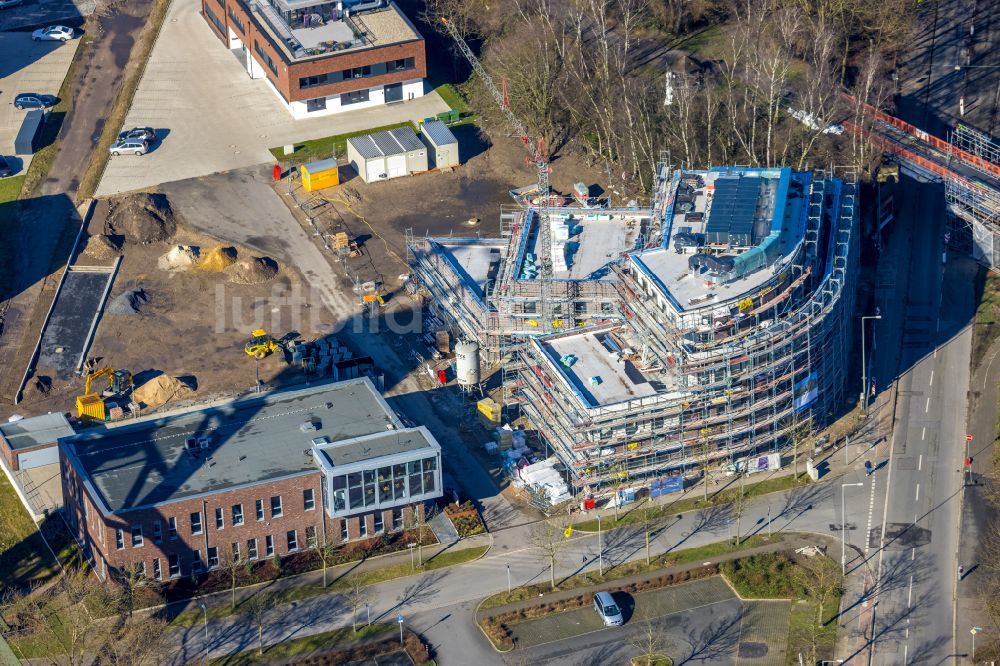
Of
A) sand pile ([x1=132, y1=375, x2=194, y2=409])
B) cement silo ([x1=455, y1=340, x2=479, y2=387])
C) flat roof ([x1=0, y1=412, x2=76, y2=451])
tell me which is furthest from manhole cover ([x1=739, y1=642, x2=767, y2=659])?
flat roof ([x1=0, y1=412, x2=76, y2=451])

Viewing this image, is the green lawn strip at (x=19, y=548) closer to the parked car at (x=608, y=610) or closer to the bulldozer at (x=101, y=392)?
the bulldozer at (x=101, y=392)

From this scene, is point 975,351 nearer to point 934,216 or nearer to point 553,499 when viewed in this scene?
point 934,216

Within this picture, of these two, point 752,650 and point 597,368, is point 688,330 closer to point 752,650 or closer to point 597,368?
point 597,368

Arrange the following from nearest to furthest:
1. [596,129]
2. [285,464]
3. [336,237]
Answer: [285,464]
[336,237]
[596,129]

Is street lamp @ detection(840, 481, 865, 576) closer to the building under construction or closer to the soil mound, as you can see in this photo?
the building under construction

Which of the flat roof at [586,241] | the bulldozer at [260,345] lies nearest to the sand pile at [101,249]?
the bulldozer at [260,345]

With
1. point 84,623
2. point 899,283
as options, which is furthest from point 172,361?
point 899,283
